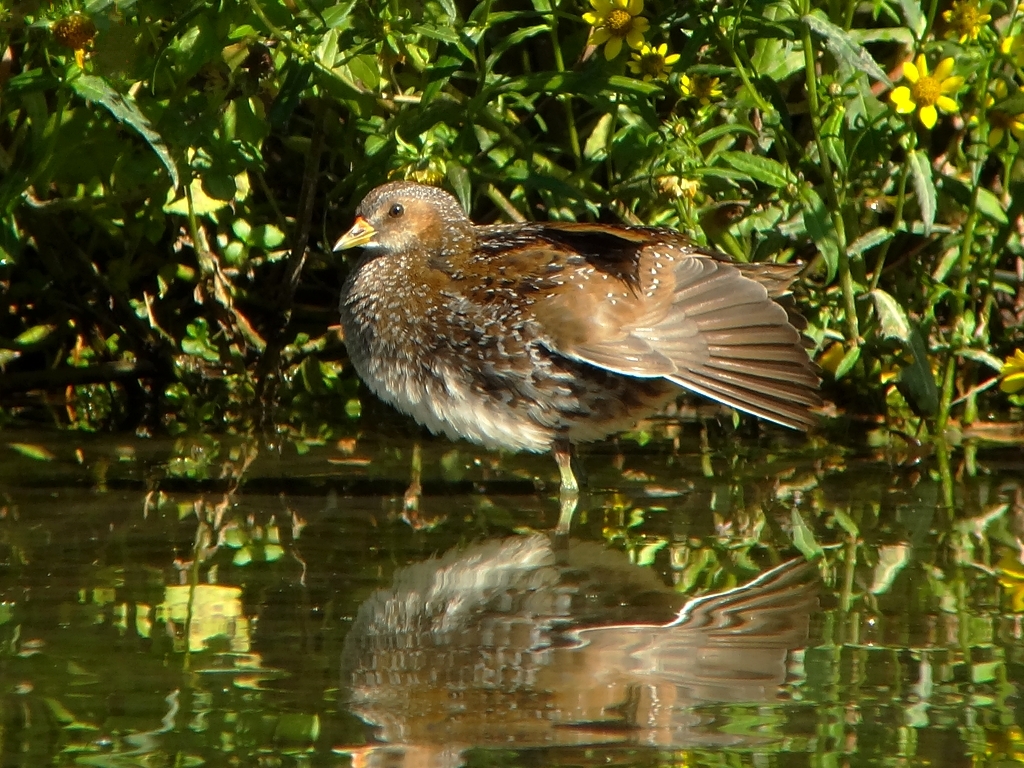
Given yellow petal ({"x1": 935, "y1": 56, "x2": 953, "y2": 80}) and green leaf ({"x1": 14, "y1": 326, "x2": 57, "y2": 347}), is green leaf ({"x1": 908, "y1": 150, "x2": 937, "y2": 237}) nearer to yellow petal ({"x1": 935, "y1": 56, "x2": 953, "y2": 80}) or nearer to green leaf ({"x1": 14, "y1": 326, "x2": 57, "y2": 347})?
yellow petal ({"x1": 935, "y1": 56, "x2": 953, "y2": 80})

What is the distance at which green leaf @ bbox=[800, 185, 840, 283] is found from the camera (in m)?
5.27

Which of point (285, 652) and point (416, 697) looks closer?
point (416, 697)

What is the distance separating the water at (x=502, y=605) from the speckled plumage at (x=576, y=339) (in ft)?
0.93

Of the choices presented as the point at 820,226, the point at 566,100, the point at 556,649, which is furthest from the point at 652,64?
the point at 556,649

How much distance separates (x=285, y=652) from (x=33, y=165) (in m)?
2.48

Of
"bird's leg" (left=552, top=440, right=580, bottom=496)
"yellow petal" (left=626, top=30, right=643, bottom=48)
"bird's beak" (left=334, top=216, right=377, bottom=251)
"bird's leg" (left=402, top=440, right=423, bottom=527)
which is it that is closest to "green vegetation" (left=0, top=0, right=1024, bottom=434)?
"yellow petal" (left=626, top=30, right=643, bottom=48)

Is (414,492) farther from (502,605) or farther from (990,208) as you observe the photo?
(990,208)

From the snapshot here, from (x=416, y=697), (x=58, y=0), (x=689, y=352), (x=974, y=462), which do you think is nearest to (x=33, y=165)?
(x=58, y=0)

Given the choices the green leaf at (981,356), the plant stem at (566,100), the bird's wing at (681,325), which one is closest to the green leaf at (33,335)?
the plant stem at (566,100)

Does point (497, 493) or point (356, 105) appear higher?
point (356, 105)

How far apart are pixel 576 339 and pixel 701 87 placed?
1.10 m

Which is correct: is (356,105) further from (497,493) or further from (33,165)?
(497,493)

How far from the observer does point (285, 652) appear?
11.2 feet

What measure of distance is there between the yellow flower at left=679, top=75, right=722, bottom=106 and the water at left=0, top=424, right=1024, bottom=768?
1273mm
